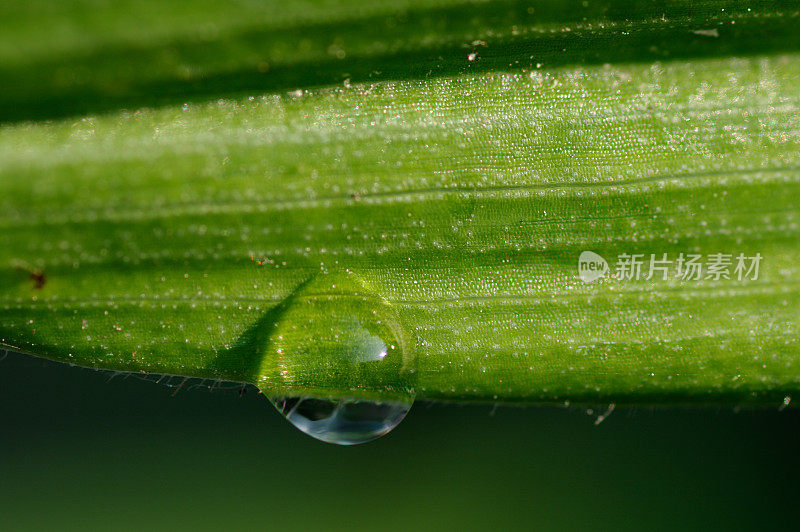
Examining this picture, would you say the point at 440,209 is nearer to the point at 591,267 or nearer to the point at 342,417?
the point at 591,267

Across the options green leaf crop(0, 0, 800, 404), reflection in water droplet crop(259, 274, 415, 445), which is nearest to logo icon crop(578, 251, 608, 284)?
green leaf crop(0, 0, 800, 404)

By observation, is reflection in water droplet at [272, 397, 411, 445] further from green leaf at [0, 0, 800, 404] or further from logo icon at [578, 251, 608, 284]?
logo icon at [578, 251, 608, 284]

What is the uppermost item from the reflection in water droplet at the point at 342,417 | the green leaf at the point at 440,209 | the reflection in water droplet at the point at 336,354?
the green leaf at the point at 440,209

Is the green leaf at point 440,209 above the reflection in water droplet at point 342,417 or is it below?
above

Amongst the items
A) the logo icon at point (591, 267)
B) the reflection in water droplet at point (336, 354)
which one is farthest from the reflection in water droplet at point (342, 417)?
the logo icon at point (591, 267)

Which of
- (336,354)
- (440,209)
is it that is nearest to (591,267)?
(440,209)

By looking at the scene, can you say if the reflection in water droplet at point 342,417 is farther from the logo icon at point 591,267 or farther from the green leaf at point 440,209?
the logo icon at point 591,267

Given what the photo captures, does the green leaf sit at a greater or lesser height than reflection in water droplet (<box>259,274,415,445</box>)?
greater

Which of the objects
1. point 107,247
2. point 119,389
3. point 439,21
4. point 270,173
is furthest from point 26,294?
point 439,21
